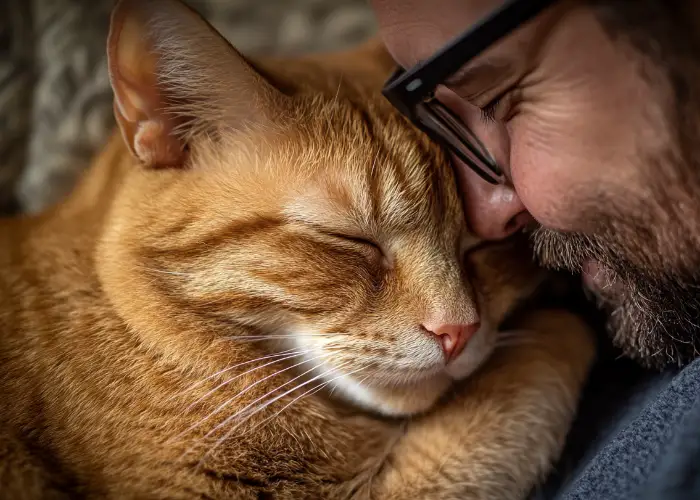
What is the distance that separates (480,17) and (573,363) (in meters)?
0.60

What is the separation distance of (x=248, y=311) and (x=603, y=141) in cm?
50

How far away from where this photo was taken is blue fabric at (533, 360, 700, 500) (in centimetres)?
60

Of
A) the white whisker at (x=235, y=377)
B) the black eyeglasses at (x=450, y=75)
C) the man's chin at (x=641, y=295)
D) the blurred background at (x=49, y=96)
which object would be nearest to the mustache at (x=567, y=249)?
the man's chin at (x=641, y=295)

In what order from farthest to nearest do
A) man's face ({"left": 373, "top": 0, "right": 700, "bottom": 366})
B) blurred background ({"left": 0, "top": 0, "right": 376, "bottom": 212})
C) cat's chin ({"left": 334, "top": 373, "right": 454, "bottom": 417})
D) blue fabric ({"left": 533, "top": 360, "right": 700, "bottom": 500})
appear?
1. blurred background ({"left": 0, "top": 0, "right": 376, "bottom": 212})
2. cat's chin ({"left": 334, "top": 373, "right": 454, "bottom": 417})
3. man's face ({"left": 373, "top": 0, "right": 700, "bottom": 366})
4. blue fabric ({"left": 533, "top": 360, "right": 700, "bottom": 500})

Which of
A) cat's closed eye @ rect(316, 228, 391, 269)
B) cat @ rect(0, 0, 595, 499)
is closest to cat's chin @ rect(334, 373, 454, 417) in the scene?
cat @ rect(0, 0, 595, 499)

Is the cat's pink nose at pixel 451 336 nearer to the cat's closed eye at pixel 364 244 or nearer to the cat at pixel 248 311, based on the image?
the cat at pixel 248 311

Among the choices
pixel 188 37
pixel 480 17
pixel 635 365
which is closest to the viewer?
pixel 480 17

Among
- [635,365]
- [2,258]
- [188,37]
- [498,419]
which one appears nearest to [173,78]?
[188,37]

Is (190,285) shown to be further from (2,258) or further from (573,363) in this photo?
(573,363)

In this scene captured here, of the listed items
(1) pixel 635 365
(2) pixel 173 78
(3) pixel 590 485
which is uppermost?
(2) pixel 173 78

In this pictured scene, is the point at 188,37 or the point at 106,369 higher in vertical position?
the point at 188,37

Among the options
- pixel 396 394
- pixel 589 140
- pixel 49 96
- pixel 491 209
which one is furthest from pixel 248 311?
pixel 49 96

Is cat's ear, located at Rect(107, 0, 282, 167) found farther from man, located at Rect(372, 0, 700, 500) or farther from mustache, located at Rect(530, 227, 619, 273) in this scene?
mustache, located at Rect(530, 227, 619, 273)

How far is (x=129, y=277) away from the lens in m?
0.91
